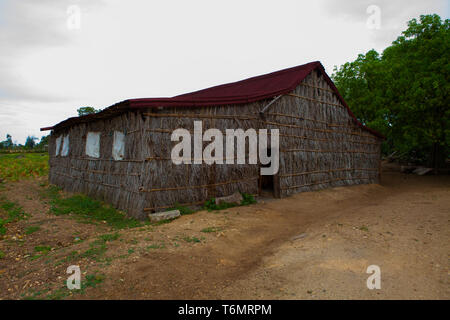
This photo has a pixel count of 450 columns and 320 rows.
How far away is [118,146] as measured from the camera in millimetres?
9055

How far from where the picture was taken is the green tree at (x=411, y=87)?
15102 millimetres

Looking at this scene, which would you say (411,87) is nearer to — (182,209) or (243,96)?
(243,96)

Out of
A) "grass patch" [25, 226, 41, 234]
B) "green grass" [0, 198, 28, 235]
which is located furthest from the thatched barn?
"green grass" [0, 198, 28, 235]

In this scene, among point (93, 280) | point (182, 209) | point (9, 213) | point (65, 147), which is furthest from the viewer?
→ point (65, 147)

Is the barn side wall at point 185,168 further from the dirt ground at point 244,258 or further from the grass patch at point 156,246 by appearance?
the grass patch at point 156,246

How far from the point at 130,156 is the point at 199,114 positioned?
254 cm

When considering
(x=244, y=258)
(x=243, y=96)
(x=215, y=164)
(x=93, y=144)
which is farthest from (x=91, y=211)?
(x=243, y=96)

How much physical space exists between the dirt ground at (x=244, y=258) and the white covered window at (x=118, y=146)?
93.5 inches

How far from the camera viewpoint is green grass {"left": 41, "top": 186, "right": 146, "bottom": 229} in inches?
300

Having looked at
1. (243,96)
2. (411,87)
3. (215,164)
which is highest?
(411,87)

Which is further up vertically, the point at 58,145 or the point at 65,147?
the point at 58,145

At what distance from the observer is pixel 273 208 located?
9.30 meters

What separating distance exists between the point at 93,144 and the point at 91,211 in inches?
125

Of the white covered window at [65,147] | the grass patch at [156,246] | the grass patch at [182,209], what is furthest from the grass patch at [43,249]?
the white covered window at [65,147]
